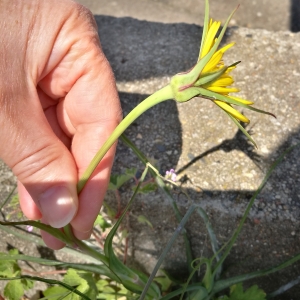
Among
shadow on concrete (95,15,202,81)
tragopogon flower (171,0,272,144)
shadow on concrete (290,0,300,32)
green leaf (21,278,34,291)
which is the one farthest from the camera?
shadow on concrete (290,0,300,32)

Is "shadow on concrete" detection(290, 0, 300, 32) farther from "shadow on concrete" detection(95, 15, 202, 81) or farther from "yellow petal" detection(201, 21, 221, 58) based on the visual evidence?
"yellow petal" detection(201, 21, 221, 58)

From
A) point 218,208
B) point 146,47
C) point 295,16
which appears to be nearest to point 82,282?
point 218,208

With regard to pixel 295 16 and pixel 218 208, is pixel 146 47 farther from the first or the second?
pixel 295 16

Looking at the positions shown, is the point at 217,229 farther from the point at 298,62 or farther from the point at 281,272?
the point at 298,62

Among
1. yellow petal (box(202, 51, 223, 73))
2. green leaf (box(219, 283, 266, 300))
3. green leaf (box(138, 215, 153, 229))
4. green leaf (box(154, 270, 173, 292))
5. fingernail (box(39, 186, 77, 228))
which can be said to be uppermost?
yellow petal (box(202, 51, 223, 73))

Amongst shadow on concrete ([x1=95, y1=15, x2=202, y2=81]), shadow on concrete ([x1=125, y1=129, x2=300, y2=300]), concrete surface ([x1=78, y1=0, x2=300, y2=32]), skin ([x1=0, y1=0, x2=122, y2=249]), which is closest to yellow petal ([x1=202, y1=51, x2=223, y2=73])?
skin ([x1=0, y1=0, x2=122, y2=249])

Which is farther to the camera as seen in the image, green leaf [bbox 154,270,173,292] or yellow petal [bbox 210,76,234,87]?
green leaf [bbox 154,270,173,292]

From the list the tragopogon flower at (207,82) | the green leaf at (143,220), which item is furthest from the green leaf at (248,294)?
the tragopogon flower at (207,82)
